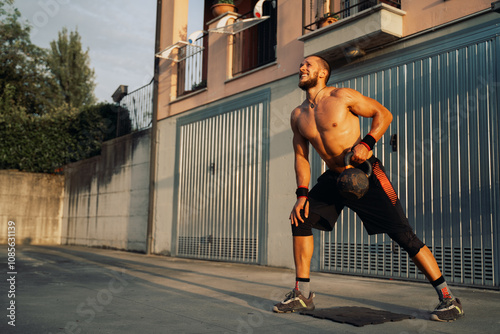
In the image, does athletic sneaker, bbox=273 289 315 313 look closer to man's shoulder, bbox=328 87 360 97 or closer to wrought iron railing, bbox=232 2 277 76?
man's shoulder, bbox=328 87 360 97

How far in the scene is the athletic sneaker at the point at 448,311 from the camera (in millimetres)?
3541

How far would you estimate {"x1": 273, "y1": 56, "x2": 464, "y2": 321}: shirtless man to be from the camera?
376 cm

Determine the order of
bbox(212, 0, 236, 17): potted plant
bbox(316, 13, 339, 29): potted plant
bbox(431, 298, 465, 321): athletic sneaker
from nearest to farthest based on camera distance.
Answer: bbox(431, 298, 465, 321): athletic sneaker, bbox(316, 13, 339, 29): potted plant, bbox(212, 0, 236, 17): potted plant

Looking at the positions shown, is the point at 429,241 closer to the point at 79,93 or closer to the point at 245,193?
the point at 245,193

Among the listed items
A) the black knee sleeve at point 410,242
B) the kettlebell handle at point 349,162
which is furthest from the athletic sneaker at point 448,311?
the kettlebell handle at point 349,162

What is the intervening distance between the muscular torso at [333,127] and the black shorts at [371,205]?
201 millimetres

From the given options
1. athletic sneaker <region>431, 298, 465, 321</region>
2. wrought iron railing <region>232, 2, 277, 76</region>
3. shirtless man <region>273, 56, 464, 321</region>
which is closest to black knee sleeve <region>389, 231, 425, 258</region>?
shirtless man <region>273, 56, 464, 321</region>

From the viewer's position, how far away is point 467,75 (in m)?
6.19

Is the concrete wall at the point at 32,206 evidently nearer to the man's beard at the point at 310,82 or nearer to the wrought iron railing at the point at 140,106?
the wrought iron railing at the point at 140,106

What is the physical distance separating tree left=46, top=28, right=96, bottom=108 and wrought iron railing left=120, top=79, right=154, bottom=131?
66.0 feet

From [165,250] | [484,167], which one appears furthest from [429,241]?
[165,250]

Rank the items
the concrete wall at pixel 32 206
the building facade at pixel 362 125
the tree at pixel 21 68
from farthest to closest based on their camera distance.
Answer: the tree at pixel 21 68, the concrete wall at pixel 32 206, the building facade at pixel 362 125

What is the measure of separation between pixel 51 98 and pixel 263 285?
2520 cm

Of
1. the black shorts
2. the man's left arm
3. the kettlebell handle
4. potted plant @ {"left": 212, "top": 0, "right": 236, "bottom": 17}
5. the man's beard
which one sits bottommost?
the black shorts
